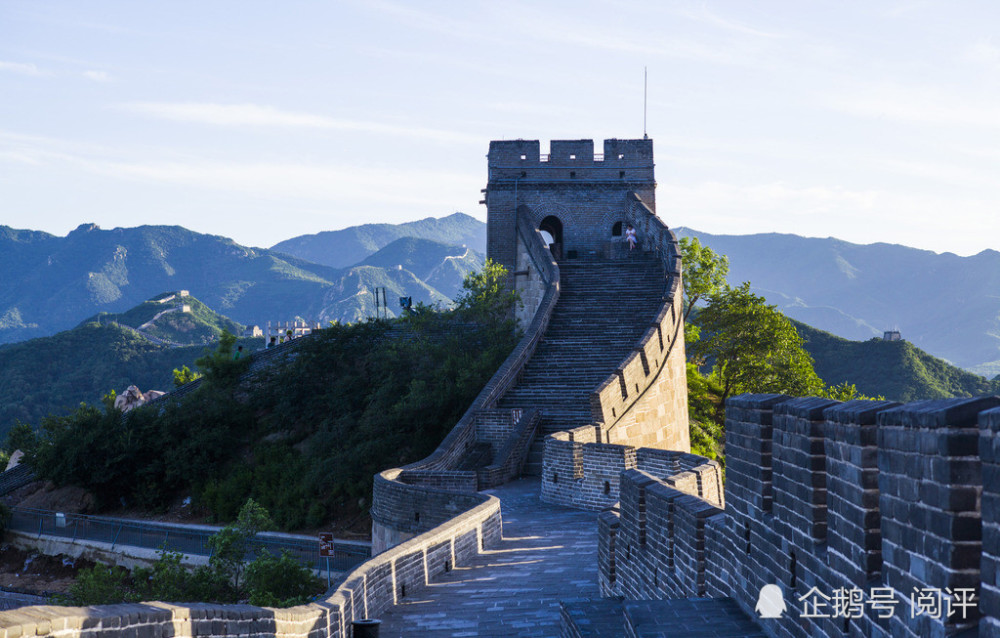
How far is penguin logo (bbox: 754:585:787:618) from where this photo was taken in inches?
213

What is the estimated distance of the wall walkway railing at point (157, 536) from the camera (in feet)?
68.3

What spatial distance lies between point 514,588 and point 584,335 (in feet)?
47.1

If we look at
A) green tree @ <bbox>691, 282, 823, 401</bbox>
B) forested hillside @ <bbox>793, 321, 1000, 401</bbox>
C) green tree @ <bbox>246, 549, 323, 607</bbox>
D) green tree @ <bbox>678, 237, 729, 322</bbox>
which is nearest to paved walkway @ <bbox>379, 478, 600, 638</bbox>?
green tree @ <bbox>246, 549, 323, 607</bbox>

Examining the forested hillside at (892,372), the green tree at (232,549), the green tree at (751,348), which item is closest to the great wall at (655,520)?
the green tree at (232,549)

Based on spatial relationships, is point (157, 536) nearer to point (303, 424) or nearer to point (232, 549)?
point (303, 424)

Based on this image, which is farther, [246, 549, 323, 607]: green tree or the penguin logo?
[246, 549, 323, 607]: green tree

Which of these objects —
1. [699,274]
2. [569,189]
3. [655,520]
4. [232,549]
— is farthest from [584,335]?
[655,520]

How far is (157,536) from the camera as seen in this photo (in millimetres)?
25391

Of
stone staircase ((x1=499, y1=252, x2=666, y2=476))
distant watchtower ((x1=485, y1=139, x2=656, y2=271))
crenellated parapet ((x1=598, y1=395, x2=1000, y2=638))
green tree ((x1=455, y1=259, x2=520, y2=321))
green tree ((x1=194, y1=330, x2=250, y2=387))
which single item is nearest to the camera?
crenellated parapet ((x1=598, y1=395, x2=1000, y2=638))

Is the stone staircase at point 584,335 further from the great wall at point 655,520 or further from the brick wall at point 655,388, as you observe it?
the brick wall at point 655,388

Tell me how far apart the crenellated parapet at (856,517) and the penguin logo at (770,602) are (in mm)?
53

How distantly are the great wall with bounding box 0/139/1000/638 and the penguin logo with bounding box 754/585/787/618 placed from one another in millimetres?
A: 49

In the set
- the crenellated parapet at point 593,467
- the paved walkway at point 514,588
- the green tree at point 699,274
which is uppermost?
the green tree at point 699,274

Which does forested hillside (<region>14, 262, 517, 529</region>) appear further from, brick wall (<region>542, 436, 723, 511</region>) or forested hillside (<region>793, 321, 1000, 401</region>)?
forested hillside (<region>793, 321, 1000, 401</region>)
